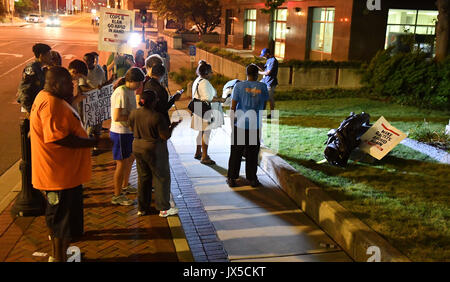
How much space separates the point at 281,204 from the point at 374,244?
199 cm

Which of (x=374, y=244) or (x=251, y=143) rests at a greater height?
(x=251, y=143)

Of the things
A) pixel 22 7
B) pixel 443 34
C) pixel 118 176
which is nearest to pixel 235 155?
pixel 118 176

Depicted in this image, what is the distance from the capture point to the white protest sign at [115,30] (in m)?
9.05

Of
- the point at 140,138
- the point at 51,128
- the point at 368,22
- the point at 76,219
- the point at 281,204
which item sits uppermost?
the point at 368,22

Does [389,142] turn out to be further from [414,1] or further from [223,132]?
[414,1]

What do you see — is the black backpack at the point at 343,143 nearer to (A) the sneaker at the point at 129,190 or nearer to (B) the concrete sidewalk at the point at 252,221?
(B) the concrete sidewalk at the point at 252,221

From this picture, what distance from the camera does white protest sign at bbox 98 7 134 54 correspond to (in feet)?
29.7

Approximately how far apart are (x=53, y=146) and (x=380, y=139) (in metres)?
5.35

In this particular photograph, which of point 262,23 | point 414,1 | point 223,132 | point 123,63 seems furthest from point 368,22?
point 123,63

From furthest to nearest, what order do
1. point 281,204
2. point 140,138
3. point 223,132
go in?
point 223,132
point 281,204
point 140,138

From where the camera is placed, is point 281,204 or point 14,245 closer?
point 14,245

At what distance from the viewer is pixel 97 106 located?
738 cm

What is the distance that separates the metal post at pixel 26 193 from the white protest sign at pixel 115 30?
3805 mm

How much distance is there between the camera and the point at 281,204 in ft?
21.6
